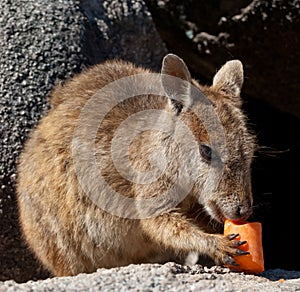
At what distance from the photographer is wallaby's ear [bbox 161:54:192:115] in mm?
5621

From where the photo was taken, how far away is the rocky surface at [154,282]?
4.61 m

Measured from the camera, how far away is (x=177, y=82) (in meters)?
5.66

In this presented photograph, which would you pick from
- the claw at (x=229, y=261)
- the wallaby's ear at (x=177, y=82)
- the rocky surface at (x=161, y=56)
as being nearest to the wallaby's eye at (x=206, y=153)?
the wallaby's ear at (x=177, y=82)

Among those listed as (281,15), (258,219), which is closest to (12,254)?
(258,219)

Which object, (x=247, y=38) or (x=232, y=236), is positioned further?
(x=247, y=38)

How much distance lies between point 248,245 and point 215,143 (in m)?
0.66

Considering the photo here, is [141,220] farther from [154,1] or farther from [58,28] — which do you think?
[154,1]

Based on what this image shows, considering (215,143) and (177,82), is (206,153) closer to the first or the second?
(215,143)

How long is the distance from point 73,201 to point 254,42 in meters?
2.72

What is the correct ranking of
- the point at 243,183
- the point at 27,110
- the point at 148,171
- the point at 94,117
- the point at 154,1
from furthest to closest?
the point at 154,1
the point at 27,110
the point at 94,117
the point at 148,171
the point at 243,183

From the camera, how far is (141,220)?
5738 mm

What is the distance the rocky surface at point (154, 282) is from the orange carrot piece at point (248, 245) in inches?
7.9

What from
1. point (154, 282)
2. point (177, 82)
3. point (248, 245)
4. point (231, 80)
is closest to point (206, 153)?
point (177, 82)

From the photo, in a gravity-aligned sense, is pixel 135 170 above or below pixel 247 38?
below
